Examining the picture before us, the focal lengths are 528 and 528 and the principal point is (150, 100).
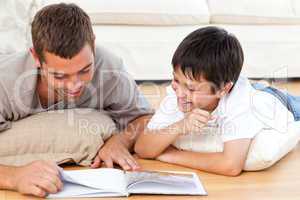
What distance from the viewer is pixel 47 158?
1.67 m

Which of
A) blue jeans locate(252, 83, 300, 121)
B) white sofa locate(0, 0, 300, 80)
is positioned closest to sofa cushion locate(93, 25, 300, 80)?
white sofa locate(0, 0, 300, 80)

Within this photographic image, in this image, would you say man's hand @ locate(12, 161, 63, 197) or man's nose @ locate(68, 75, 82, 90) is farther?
man's nose @ locate(68, 75, 82, 90)

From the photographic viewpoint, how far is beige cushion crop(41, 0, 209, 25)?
110 inches

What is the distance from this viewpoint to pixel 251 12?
302 centimetres

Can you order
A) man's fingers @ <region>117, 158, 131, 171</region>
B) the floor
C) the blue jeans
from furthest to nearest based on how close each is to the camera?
1. the blue jeans
2. man's fingers @ <region>117, 158, 131, 171</region>
3. the floor

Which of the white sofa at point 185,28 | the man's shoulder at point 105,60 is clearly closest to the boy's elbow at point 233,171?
the man's shoulder at point 105,60

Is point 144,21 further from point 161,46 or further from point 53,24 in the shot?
point 53,24

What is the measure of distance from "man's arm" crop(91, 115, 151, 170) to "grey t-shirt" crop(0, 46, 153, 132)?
0.17 feet

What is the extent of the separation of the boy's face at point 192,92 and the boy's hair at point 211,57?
16 millimetres

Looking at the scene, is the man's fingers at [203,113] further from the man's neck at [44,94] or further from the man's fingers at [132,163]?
the man's neck at [44,94]

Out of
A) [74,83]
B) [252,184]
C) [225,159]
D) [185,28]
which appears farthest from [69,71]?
[185,28]

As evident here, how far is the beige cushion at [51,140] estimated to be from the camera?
1.64 m

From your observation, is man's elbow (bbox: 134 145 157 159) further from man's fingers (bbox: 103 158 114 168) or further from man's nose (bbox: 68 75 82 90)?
man's nose (bbox: 68 75 82 90)

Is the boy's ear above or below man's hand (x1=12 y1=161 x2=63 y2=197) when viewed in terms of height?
above
